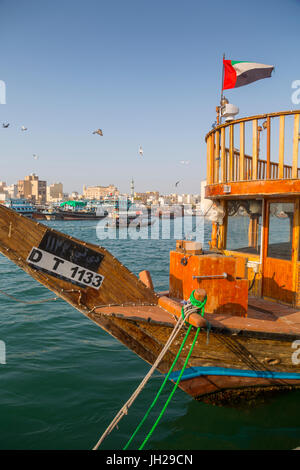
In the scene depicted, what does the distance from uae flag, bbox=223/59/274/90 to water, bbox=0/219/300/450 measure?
6.79 metres

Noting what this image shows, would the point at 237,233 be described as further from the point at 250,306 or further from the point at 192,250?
the point at 192,250

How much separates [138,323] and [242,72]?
651 cm

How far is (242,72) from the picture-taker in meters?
7.54

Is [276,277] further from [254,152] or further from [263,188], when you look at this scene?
[254,152]

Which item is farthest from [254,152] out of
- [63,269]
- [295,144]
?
[63,269]

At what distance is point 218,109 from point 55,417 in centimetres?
686

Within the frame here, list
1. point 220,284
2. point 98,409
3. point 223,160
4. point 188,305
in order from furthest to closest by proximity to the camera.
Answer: point 223,160
point 98,409
point 220,284
point 188,305

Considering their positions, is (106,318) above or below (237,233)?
below

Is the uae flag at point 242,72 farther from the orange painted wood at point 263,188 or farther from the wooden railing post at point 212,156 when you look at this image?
the orange painted wood at point 263,188

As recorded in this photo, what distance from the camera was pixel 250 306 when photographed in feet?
19.2

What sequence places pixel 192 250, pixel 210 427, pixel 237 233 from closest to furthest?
pixel 210 427, pixel 192 250, pixel 237 233

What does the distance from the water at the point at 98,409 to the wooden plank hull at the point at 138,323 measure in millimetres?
496

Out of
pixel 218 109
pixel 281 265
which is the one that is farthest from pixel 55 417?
pixel 218 109
